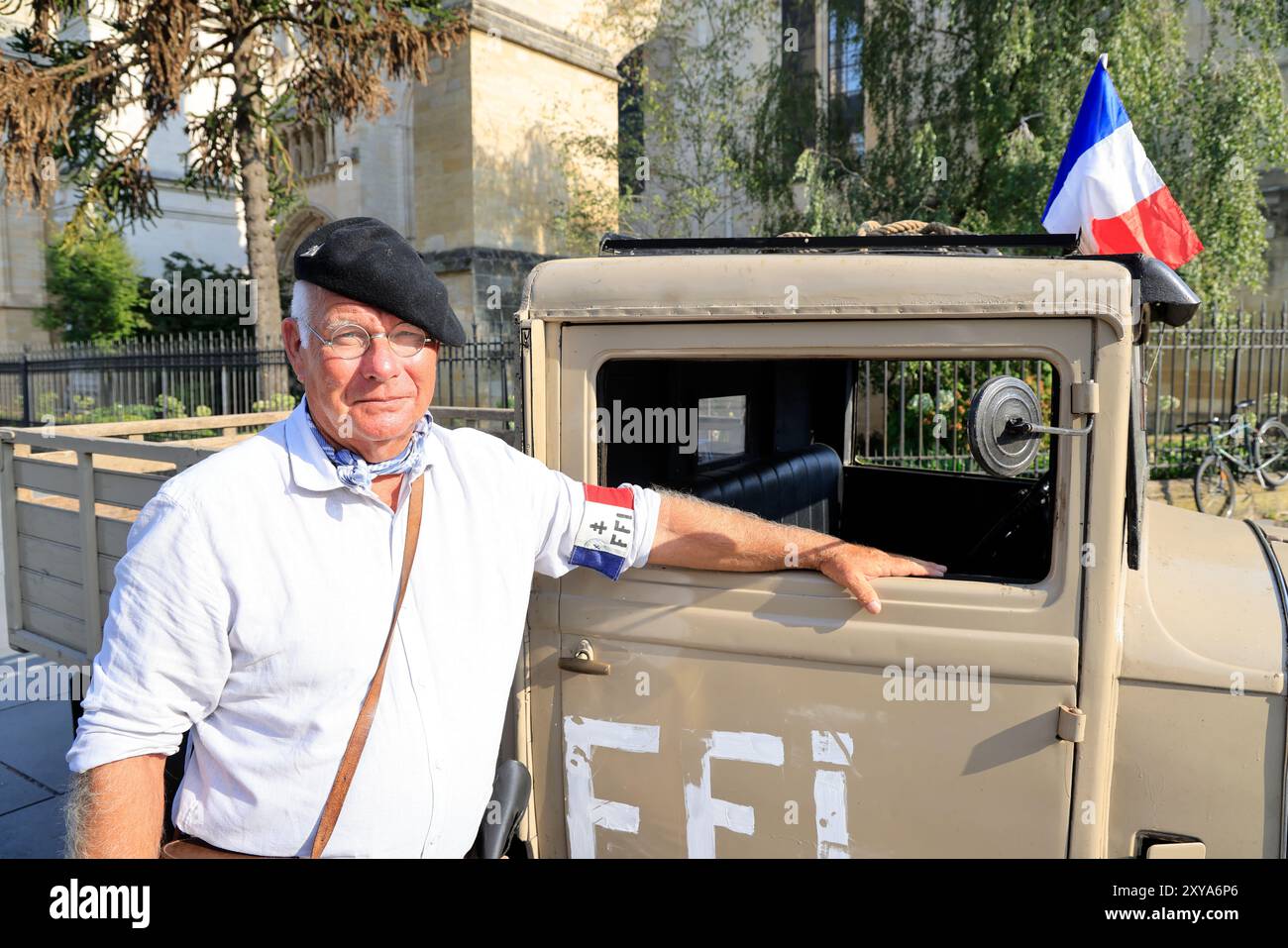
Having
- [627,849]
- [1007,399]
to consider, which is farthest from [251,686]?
[1007,399]

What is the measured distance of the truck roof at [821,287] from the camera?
1.76 m

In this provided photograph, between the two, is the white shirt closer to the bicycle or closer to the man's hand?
the man's hand

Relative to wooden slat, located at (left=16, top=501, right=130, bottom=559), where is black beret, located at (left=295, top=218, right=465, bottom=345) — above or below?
above

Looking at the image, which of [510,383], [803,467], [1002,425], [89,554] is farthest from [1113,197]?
[510,383]

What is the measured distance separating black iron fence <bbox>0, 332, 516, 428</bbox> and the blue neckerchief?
9625 millimetres

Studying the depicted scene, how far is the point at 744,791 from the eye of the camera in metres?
1.98

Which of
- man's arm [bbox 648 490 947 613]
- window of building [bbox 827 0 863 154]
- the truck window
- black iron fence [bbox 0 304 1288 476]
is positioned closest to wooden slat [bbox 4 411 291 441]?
the truck window

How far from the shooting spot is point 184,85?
12.1 meters

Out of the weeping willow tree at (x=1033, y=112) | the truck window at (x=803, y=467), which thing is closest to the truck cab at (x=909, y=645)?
the truck window at (x=803, y=467)

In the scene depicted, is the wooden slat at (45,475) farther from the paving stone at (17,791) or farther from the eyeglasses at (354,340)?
the eyeglasses at (354,340)

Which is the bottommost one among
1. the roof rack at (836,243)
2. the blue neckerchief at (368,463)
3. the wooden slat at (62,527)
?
the wooden slat at (62,527)

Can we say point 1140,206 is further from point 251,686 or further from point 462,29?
point 462,29

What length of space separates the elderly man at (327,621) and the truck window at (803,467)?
561 millimetres

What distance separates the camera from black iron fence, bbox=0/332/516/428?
13.0m
